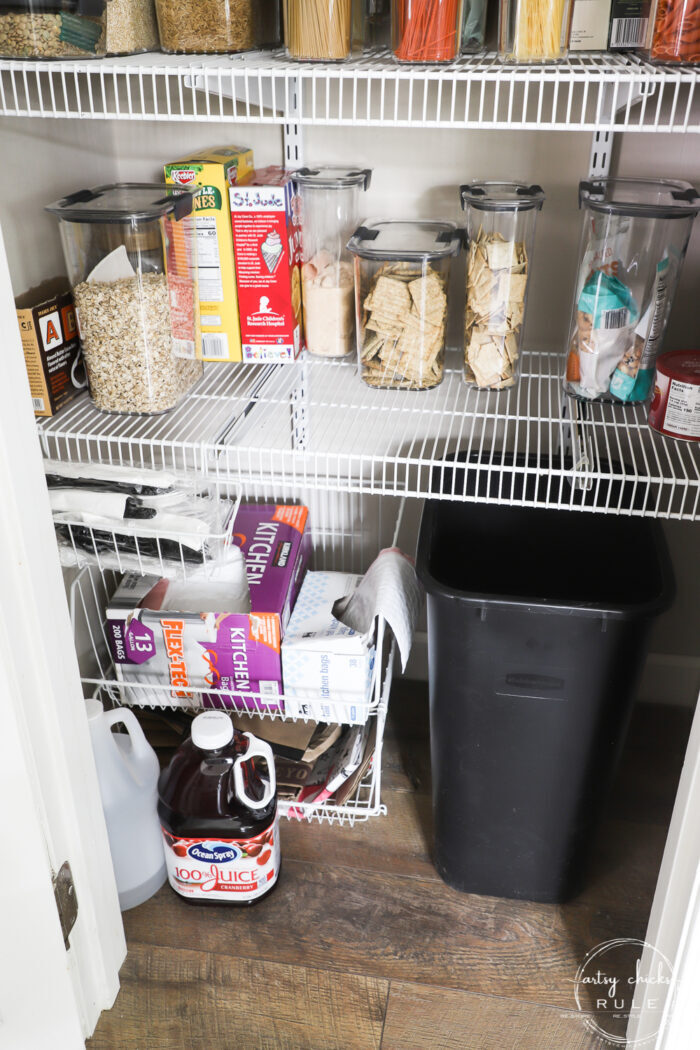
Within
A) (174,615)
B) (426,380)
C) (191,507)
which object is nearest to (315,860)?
(174,615)

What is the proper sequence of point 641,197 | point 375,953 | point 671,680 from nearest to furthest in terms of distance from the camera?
point 641,197 → point 375,953 → point 671,680

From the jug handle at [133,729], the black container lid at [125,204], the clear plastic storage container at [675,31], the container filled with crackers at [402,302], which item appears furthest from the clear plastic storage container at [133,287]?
the clear plastic storage container at [675,31]

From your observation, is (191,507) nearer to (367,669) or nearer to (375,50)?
(367,669)

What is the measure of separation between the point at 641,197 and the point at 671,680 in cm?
93

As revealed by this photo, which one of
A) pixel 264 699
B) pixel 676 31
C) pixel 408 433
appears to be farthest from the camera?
pixel 408 433

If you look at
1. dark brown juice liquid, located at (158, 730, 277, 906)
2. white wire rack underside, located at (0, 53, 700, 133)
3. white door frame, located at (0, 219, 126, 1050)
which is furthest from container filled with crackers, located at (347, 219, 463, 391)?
dark brown juice liquid, located at (158, 730, 277, 906)

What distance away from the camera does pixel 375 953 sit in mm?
1256

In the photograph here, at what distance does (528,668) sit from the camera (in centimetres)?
115

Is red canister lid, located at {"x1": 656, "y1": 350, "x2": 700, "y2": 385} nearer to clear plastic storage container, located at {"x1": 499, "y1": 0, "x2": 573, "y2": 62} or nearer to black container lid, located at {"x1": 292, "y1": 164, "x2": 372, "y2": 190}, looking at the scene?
clear plastic storage container, located at {"x1": 499, "y1": 0, "x2": 573, "y2": 62}

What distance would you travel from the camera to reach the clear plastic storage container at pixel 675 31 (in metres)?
0.91

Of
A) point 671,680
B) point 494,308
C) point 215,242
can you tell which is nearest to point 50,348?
point 215,242

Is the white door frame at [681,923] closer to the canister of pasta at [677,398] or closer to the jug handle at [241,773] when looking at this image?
the canister of pasta at [677,398]

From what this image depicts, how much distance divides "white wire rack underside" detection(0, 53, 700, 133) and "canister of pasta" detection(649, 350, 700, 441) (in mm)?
272

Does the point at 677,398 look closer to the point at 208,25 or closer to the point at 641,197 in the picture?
the point at 641,197
